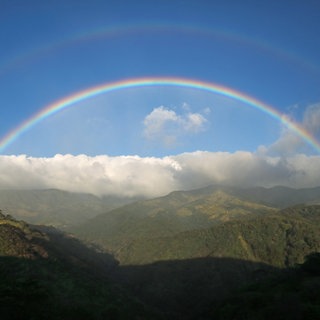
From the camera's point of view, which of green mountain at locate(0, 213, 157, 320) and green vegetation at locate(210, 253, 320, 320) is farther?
green mountain at locate(0, 213, 157, 320)

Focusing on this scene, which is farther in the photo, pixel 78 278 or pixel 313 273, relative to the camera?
pixel 78 278

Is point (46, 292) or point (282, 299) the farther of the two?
point (46, 292)

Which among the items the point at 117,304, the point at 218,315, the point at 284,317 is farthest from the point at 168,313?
the point at 284,317

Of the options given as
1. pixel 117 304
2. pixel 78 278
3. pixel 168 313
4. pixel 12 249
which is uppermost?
pixel 12 249

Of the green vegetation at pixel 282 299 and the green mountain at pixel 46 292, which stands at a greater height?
the green mountain at pixel 46 292

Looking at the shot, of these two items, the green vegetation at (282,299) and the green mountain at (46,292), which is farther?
the green mountain at (46,292)

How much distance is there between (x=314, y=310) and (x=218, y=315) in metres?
46.3

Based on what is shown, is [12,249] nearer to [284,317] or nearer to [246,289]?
[246,289]

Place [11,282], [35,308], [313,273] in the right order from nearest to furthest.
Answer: [35,308] → [11,282] → [313,273]

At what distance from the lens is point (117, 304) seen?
5502 inches

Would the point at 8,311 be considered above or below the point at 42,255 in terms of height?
below

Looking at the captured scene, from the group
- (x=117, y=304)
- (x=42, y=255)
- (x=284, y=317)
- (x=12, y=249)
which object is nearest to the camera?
(x=284, y=317)

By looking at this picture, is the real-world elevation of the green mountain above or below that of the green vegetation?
above

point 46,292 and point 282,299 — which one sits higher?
point 46,292
